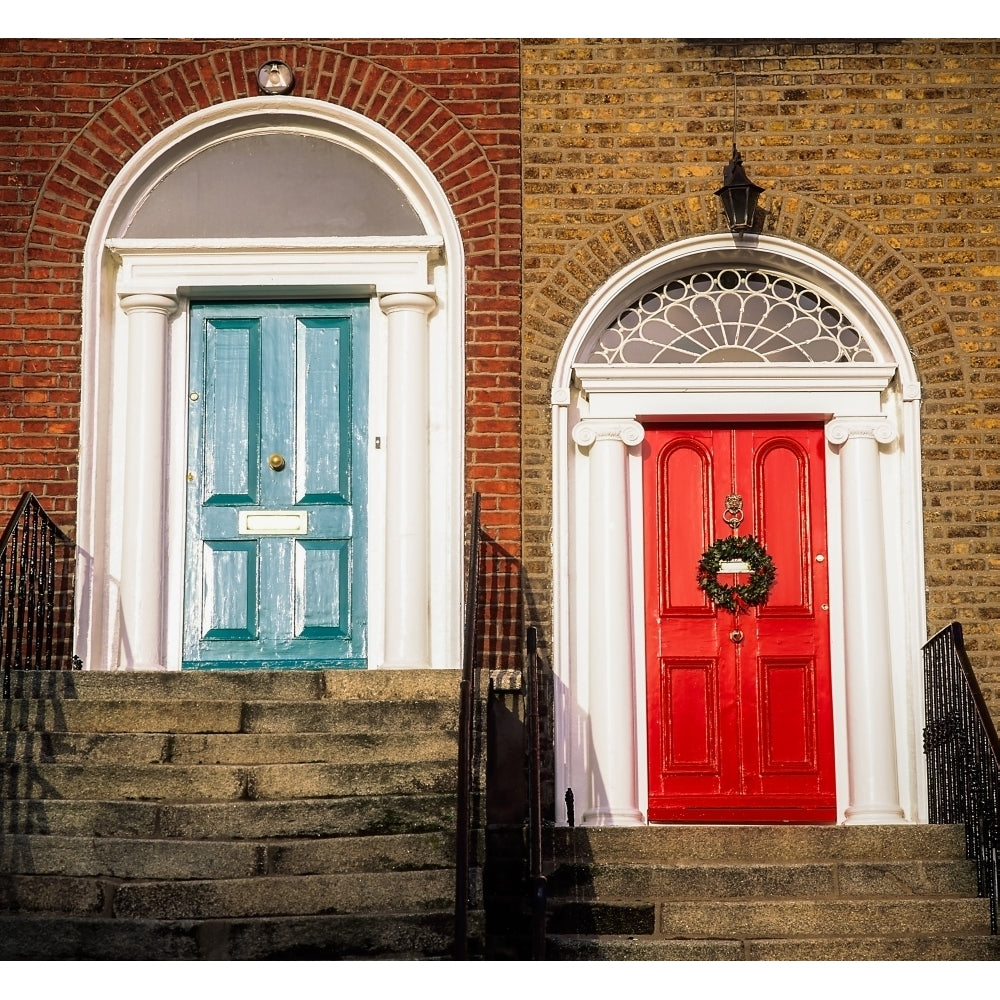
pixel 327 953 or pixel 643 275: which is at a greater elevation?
pixel 643 275

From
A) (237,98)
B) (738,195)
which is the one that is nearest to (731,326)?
(738,195)

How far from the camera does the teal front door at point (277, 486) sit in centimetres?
844

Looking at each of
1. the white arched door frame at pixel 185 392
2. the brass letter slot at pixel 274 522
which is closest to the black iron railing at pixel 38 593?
the white arched door frame at pixel 185 392

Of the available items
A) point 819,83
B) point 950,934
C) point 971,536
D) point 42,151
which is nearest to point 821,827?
point 950,934

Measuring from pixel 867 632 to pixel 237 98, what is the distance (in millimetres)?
4379

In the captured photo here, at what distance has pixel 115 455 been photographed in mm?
8531

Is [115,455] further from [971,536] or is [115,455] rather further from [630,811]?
[971,536]

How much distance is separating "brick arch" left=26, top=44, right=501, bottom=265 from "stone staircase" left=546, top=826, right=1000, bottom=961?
3246 millimetres

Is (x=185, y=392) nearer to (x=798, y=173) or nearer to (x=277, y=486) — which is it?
(x=277, y=486)

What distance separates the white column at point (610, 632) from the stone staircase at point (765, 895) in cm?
62

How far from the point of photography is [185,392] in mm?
8617

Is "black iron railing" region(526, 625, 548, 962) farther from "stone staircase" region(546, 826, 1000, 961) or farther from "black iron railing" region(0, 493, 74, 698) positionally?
"black iron railing" region(0, 493, 74, 698)

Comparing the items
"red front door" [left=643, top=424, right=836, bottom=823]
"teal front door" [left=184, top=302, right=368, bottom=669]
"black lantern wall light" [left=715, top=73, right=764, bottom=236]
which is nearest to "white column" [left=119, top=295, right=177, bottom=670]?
"teal front door" [left=184, top=302, right=368, bottom=669]

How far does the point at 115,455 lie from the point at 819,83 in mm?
4267
